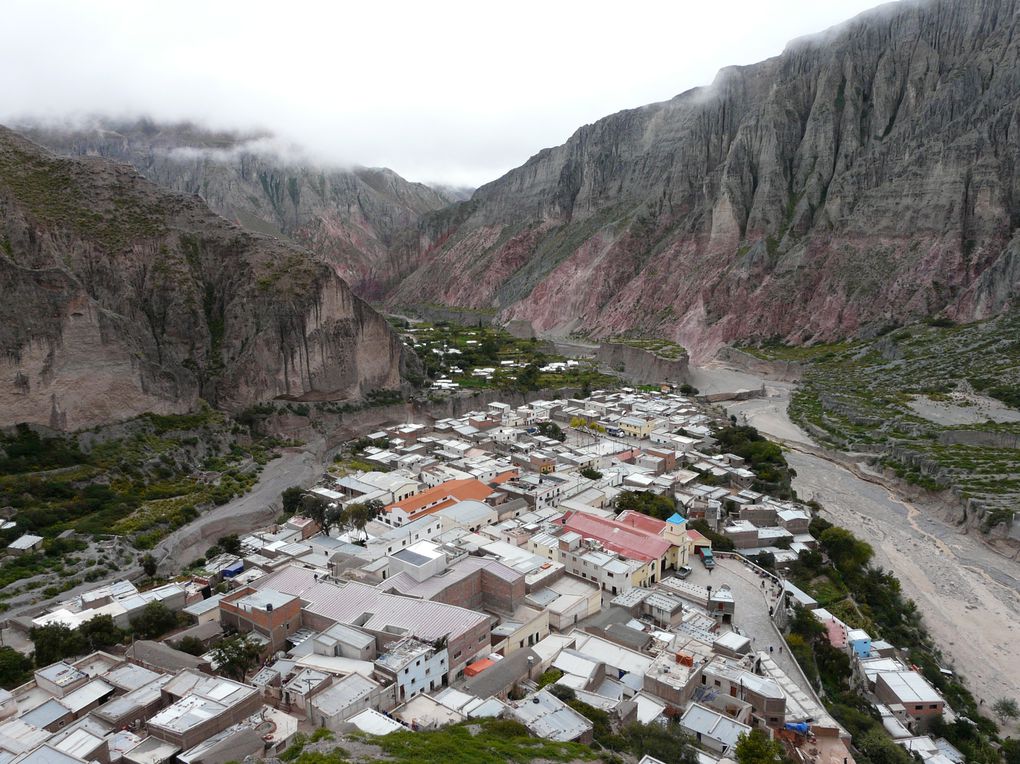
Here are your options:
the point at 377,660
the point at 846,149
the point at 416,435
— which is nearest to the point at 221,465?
the point at 416,435

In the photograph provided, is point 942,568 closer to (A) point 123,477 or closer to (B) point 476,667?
(B) point 476,667

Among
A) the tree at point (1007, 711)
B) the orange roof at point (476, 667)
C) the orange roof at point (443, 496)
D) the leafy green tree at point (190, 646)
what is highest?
the orange roof at point (443, 496)

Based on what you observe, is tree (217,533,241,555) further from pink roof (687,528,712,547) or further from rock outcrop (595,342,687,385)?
rock outcrop (595,342,687,385)

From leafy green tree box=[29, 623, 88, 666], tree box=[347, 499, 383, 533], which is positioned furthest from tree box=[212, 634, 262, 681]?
tree box=[347, 499, 383, 533]

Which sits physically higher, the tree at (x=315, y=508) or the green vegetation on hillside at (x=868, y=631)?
the tree at (x=315, y=508)

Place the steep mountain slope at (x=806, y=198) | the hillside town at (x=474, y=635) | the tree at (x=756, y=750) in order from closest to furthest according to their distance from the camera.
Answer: the tree at (x=756, y=750)
the hillside town at (x=474, y=635)
the steep mountain slope at (x=806, y=198)

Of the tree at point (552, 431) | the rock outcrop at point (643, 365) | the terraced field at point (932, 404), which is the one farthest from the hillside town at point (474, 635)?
the rock outcrop at point (643, 365)

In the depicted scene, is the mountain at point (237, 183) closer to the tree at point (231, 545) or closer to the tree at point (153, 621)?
the tree at point (231, 545)
